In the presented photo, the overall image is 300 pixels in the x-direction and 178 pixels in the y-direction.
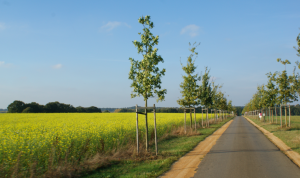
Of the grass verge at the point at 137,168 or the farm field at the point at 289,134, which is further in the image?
the farm field at the point at 289,134

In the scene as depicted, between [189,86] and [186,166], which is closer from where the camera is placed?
[186,166]

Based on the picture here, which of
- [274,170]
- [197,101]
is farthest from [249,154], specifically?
[197,101]

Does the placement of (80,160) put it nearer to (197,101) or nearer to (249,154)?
(249,154)

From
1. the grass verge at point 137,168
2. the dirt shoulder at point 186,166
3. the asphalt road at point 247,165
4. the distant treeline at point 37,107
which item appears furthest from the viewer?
the distant treeline at point 37,107

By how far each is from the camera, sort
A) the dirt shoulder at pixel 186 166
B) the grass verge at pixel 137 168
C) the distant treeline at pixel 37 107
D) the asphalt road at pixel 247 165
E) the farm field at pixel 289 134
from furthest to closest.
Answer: the distant treeline at pixel 37 107
the farm field at pixel 289 134
the grass verge at pixel 137 168
the dirt shoulder at pixel 186 166
the asphalt road at pixel 247 165

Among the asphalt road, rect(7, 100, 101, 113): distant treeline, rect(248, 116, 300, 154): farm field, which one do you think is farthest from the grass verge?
rect(7, 100, 101, 113): distant treeline

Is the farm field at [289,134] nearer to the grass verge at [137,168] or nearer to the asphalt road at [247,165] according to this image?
the asphalt road at [247,165]

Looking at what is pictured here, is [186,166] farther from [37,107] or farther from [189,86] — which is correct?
[37,107]

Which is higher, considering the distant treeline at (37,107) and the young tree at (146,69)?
the young tree at (146,69)

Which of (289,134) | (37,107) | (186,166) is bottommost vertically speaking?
(289,134)

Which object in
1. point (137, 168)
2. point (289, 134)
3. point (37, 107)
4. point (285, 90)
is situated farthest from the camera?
point (37, 107)

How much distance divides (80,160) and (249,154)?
8318 millimetres

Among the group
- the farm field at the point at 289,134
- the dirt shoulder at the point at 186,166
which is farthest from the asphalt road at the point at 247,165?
the farm field at the point at 289,134

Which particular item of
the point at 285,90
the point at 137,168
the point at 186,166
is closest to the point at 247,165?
the point at 186,166
